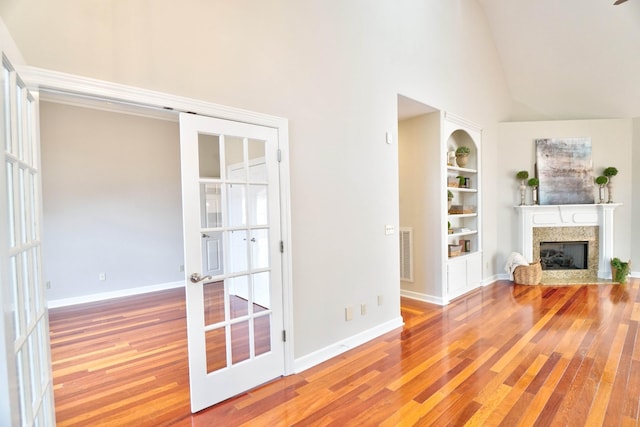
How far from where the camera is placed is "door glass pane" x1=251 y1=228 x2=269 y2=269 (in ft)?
8.27

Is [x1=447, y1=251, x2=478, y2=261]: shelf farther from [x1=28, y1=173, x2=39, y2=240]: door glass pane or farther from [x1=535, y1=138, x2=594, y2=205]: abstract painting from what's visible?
[x1=28, y1=173, x2=39, y2=240]: door glass pane

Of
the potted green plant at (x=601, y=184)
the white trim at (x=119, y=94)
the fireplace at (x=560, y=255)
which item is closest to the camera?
the white trim at (x=119, y=94)

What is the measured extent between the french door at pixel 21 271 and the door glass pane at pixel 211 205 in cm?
89

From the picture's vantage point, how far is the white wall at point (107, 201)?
4875mm

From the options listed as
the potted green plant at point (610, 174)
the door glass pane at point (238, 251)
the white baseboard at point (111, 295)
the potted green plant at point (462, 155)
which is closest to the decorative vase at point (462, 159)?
the potted green plant at point (462, 155)

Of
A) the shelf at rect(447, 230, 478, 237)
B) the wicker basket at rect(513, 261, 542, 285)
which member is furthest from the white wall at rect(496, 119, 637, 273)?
the shelf at rect(447, 230, 478, 237)

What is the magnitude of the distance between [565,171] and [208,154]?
6.32m

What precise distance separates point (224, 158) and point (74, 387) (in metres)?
2.26

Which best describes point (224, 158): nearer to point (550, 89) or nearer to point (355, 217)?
point (355, 217)

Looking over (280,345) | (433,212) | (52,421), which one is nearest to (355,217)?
(280,345)

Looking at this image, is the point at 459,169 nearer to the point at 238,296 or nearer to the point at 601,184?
the point at 601,184

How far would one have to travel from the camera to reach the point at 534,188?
5.85 m

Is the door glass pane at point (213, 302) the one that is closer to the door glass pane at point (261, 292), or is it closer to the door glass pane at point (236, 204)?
the door glass pane at point (261, 292)

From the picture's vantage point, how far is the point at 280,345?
2.65 m
